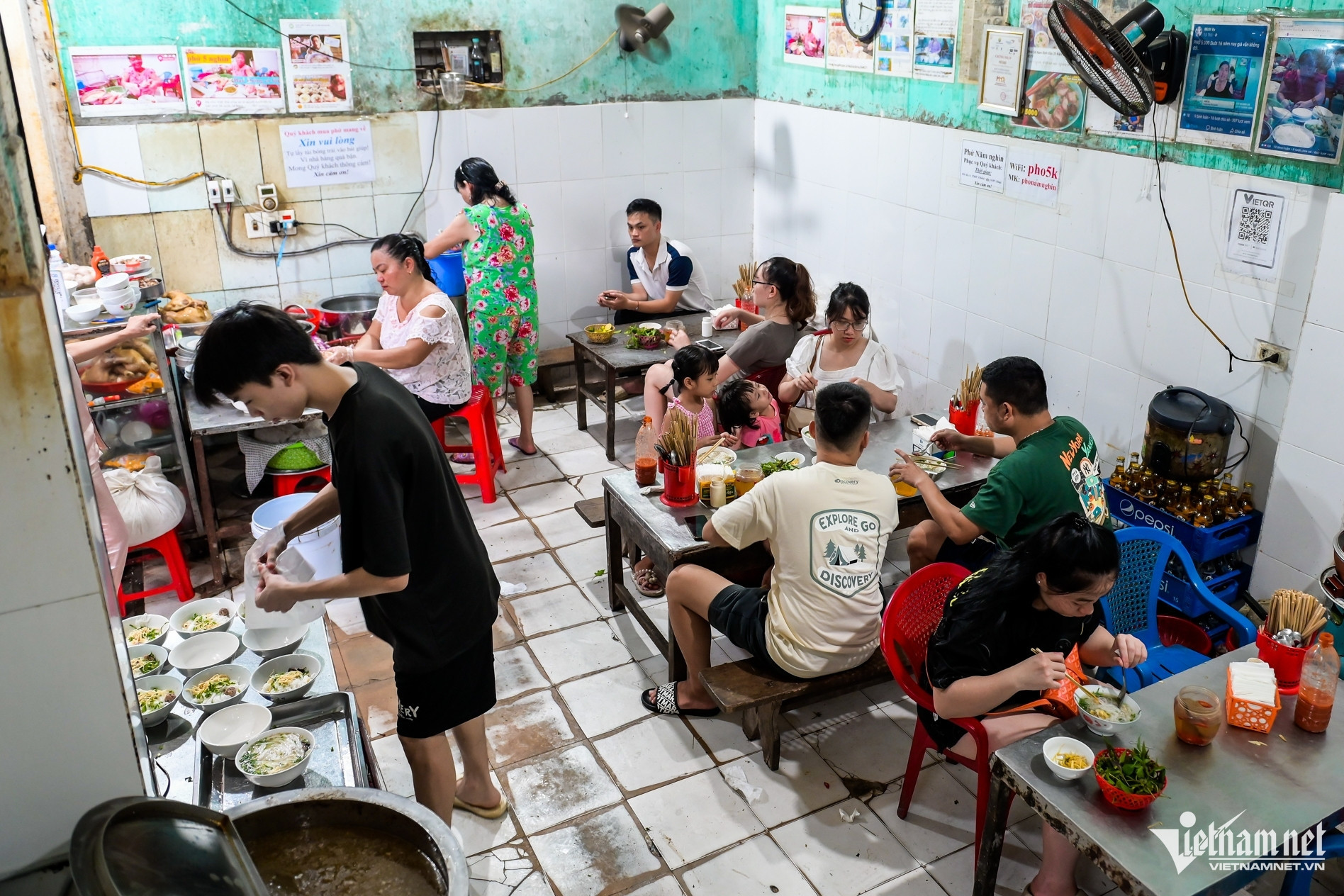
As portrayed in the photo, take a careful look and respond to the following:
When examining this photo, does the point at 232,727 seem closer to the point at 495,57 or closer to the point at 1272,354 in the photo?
the point at 1272,354

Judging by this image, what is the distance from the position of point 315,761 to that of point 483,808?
977 millimetres

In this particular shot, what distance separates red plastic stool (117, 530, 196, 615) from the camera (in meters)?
4.54

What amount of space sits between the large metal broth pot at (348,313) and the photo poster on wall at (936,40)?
3.48 m

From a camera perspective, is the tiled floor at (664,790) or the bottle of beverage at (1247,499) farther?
the bottle of beverage at (1247,499)

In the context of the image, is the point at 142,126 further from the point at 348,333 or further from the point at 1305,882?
the point at 1305,882

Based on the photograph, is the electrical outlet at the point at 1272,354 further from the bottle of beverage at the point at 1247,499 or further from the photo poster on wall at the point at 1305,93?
the photo poster on wall at the point at 1305,93

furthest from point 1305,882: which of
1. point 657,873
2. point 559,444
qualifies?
point 559,444

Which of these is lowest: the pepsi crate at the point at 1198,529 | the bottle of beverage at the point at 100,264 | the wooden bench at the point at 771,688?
the wooden bench at the point at 771,688

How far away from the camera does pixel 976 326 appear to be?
17.5 ft

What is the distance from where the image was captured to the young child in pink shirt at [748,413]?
471 centimetres

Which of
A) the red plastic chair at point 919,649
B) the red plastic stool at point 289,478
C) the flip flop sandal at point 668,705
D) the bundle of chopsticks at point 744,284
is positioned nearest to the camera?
the red plastic chair at point 919,649

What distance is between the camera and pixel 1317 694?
2.54 meters

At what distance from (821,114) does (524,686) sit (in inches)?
Result: 166

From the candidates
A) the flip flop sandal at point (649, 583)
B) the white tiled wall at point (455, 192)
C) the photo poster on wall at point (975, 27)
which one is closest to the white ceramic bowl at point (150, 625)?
the flip flop sandal at point (649, 583)
